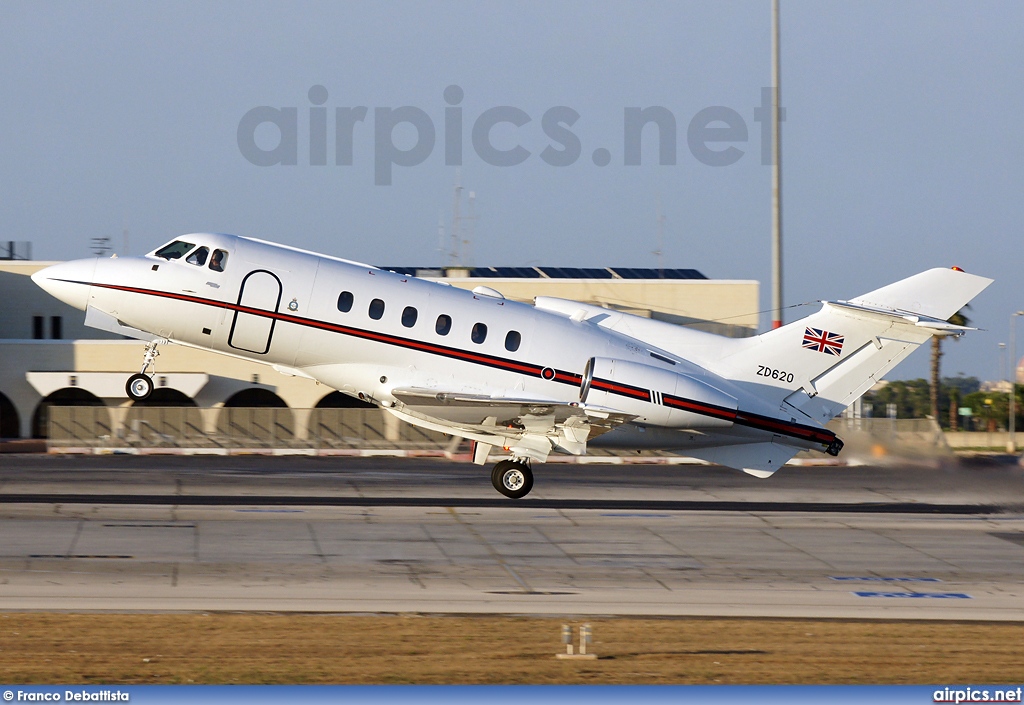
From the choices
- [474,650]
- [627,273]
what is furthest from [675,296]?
[474,650]

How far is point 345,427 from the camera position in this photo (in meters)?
45.6

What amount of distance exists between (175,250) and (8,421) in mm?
32915

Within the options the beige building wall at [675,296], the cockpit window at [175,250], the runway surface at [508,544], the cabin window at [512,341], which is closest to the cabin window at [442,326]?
the cabin window at [512,341]

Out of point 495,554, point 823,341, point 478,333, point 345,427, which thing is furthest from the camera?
point 345,427

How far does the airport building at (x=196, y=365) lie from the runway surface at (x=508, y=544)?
378 inches

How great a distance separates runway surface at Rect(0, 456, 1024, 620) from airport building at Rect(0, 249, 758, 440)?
9612mm

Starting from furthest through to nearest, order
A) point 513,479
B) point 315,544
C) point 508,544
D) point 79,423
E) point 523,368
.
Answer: point 79,423 < point 513,479 < point 523,368 < point 508,544 < point 315,544

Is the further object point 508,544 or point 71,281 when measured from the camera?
point 71,281

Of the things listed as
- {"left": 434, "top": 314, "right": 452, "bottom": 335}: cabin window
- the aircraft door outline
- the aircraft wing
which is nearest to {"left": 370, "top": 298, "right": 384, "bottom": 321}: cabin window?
{"left": 434, "top": 314, "right": 452, "bottom": 335}: cabin window

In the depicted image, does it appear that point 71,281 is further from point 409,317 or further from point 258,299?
point 409,317

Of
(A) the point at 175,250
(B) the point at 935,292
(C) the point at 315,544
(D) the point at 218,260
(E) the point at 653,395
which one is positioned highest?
(A) the point at 175,250

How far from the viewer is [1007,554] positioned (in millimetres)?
22906

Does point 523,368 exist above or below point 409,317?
below

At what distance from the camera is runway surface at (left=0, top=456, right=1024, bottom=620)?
17.3 meters
